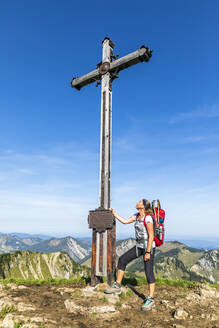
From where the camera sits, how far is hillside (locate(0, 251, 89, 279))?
94.0 meters

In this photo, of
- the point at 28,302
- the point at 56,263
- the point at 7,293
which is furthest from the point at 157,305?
the point at 56,263

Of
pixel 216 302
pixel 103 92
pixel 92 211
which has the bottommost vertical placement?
pixel 216 302

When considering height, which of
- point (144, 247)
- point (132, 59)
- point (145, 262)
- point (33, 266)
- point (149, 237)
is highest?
point (132, 59)

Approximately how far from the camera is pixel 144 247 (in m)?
6.73

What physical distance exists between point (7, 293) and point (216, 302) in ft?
20.3

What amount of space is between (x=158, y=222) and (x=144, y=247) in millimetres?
832

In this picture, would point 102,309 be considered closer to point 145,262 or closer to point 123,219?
point 145,262

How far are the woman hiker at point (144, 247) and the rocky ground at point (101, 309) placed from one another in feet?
0.91

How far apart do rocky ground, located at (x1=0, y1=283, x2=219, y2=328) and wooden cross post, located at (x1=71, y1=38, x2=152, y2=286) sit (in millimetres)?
782

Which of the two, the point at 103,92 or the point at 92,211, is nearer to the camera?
the point at 92,211

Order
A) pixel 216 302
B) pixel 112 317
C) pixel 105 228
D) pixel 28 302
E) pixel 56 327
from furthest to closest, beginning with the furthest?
1. pixel 105 228
2. pixel 216 302
3. pixel 28 302
4. pixel 112 317
5. pixel 56 327

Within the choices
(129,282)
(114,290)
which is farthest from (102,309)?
(129,282)

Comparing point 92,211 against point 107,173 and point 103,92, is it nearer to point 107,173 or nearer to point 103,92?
point 107,173

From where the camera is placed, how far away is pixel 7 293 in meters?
7.19
